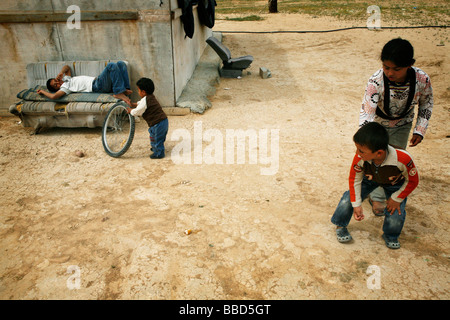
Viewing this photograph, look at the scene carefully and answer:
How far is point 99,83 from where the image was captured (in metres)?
5.57

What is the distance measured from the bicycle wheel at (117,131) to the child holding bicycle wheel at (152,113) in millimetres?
316

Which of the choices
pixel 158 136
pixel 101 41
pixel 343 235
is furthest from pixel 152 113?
pixel 343 235

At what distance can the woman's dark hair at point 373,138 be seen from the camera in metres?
2.37

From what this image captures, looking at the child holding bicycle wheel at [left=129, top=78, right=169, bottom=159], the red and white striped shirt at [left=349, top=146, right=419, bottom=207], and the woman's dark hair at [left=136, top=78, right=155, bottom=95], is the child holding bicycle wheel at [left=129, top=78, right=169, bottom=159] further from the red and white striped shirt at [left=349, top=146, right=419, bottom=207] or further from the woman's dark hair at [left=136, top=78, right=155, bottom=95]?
the red and white striped shirt at [left=349, top=146, right=419, bottom=207]

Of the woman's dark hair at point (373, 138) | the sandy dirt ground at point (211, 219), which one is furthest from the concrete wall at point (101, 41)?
the woman's dark hair at point (373, 138)

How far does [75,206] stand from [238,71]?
6.39 m

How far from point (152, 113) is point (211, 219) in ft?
6.80

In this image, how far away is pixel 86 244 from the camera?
118 inches

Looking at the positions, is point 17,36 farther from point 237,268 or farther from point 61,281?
point 237,268

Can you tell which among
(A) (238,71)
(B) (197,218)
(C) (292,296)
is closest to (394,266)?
(C) (292,296)

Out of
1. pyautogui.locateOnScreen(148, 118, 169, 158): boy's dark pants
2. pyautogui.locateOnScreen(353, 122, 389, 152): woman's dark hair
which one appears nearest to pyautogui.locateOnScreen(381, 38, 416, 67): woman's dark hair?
pyautogui.locateOnScreen(353, 122, 389, 152): woman's dark hair

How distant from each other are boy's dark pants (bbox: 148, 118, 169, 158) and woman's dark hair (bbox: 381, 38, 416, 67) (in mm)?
3141

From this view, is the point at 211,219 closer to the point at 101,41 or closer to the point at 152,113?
the point at 152,113

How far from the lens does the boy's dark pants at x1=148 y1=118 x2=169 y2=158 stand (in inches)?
181
